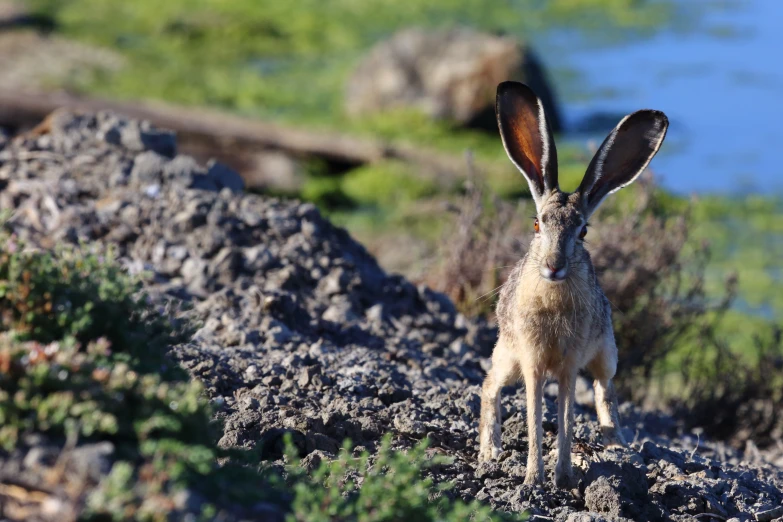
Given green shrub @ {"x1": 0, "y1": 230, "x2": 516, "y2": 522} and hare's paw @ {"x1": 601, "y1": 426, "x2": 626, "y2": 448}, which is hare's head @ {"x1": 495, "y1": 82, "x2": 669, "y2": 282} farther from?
green shrub @ {"x1": 0, "y1": 230, "x2": 516, "y2": 522}

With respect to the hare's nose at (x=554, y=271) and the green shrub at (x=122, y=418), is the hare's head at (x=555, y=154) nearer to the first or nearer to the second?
the hare's nose at (x=554, y=271)

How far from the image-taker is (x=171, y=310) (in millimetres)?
5789

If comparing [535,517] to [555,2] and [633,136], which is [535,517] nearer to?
[633,136]

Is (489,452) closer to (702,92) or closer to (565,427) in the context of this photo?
(565,427)

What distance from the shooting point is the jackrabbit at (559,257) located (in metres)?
5.03

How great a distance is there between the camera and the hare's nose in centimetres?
476

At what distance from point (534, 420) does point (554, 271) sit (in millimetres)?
806

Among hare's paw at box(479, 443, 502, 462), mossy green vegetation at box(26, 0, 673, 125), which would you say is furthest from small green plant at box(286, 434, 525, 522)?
mossy green vegetation at box(26, 0, 673, 125)

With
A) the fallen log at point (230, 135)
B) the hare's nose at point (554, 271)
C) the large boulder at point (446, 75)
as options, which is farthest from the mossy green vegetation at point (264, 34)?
the hare's nose at point (554, 271)

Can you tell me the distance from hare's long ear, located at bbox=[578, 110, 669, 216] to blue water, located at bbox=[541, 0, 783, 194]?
8240 millimetres

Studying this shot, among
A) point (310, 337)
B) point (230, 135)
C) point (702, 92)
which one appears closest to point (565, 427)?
point (310, 337)

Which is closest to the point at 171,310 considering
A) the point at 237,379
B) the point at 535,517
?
the point at 237,379

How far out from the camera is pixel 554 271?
4762 mm

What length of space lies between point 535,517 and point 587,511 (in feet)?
1.11
